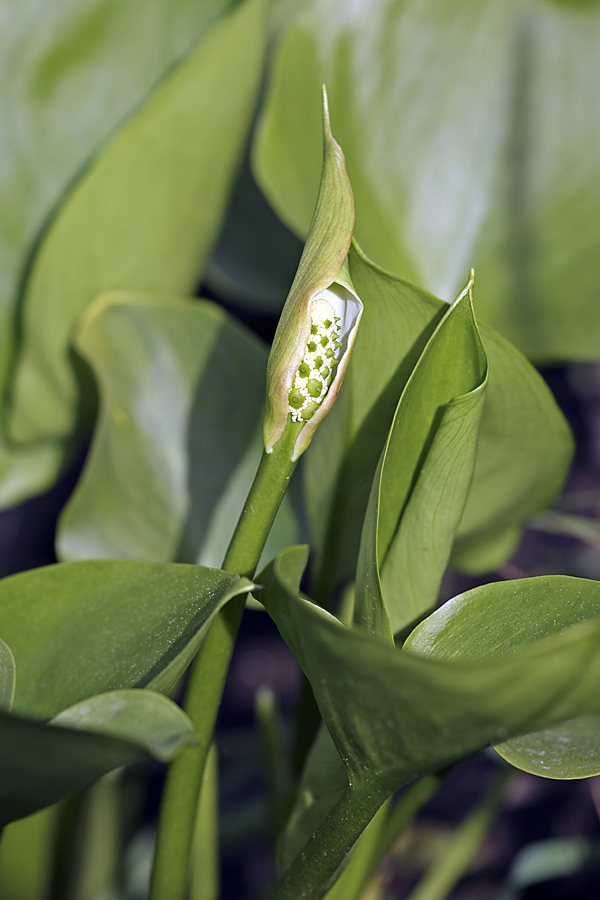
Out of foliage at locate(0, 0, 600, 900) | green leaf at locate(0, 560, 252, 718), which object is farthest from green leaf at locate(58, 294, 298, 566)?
green leaf at locate(0, 560, 252, 718)

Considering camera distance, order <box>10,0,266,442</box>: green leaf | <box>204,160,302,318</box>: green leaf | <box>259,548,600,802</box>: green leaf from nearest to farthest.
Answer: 1. <box>259,548,600,802</box>: green leaf
2. <box>10,0,266,442</box>: green leaf
3. <box>204,160,302,318</box>: green leaf

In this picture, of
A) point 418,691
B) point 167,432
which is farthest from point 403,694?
point 167,432

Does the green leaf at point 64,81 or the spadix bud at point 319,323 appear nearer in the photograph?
the spadix bud at point 319,323

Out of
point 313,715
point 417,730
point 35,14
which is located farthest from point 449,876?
point 35,14

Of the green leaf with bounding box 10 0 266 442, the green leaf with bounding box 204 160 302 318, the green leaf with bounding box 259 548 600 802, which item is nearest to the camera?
the green leaf with bounding box 259 548 600 802

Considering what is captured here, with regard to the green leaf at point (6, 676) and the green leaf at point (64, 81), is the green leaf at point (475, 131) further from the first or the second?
the green leaf at point (6, 676)

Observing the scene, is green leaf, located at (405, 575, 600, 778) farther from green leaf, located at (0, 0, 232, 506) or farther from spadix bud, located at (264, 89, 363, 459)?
green leaf, located at (0, 0, 232, 506)

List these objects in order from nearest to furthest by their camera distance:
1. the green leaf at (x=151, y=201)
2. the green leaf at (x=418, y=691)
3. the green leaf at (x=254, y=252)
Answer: the green leaf at (x=418, y=691), the green leaf at (x=151, y=201), the green leaf at (x=254, y=252)

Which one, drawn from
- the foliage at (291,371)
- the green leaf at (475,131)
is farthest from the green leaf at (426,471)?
the green leaf at (475,131)
